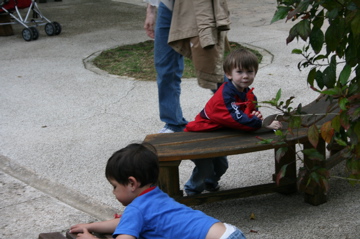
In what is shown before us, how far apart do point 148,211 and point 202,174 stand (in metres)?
1.24

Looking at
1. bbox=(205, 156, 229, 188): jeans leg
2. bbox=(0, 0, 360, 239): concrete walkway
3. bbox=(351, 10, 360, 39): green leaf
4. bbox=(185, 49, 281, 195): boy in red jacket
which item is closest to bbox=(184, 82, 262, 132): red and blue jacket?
bbox=(185, 49, 281, 195): boy in red jacket

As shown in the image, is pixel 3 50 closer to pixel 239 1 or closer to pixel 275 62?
pixel 275 62

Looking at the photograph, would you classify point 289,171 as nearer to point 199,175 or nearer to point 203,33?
point 199,175

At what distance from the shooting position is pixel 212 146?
3.44 m

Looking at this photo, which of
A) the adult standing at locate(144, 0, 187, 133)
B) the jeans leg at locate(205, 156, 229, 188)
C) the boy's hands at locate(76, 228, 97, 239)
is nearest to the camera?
the boy's hands at locate(76, 228, 97, 239)

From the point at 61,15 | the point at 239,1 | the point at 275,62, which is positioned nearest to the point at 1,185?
the point at 275,62

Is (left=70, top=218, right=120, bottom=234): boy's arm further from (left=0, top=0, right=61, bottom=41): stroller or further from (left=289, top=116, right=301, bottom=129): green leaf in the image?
(left=0, top=0, right=61, bottom=41): stroller

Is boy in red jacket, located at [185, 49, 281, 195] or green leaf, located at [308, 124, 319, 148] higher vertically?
green leaf, located at [308, 124, 319, 148]

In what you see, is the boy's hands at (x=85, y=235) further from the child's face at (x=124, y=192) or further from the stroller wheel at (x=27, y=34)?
the stroller wheel at (x=27, y=34)

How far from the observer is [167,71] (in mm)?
4688

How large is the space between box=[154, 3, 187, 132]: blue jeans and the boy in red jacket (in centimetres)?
95

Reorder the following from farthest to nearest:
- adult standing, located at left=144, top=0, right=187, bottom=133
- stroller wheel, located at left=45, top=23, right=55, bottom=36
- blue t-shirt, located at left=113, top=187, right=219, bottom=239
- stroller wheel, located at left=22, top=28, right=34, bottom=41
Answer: stroller wheel, located at left=45, top=23, right=55, bottom=36 < stroller wheel, located at left=22, top=28, right=34, bottom=41 < adult standing, located at left=144, top=0, right=187, bottom=133 < blue t-shirt, located at left=113, top=187, right=219, bottom=239

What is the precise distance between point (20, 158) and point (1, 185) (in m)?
0.55

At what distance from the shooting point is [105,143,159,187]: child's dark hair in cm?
268
